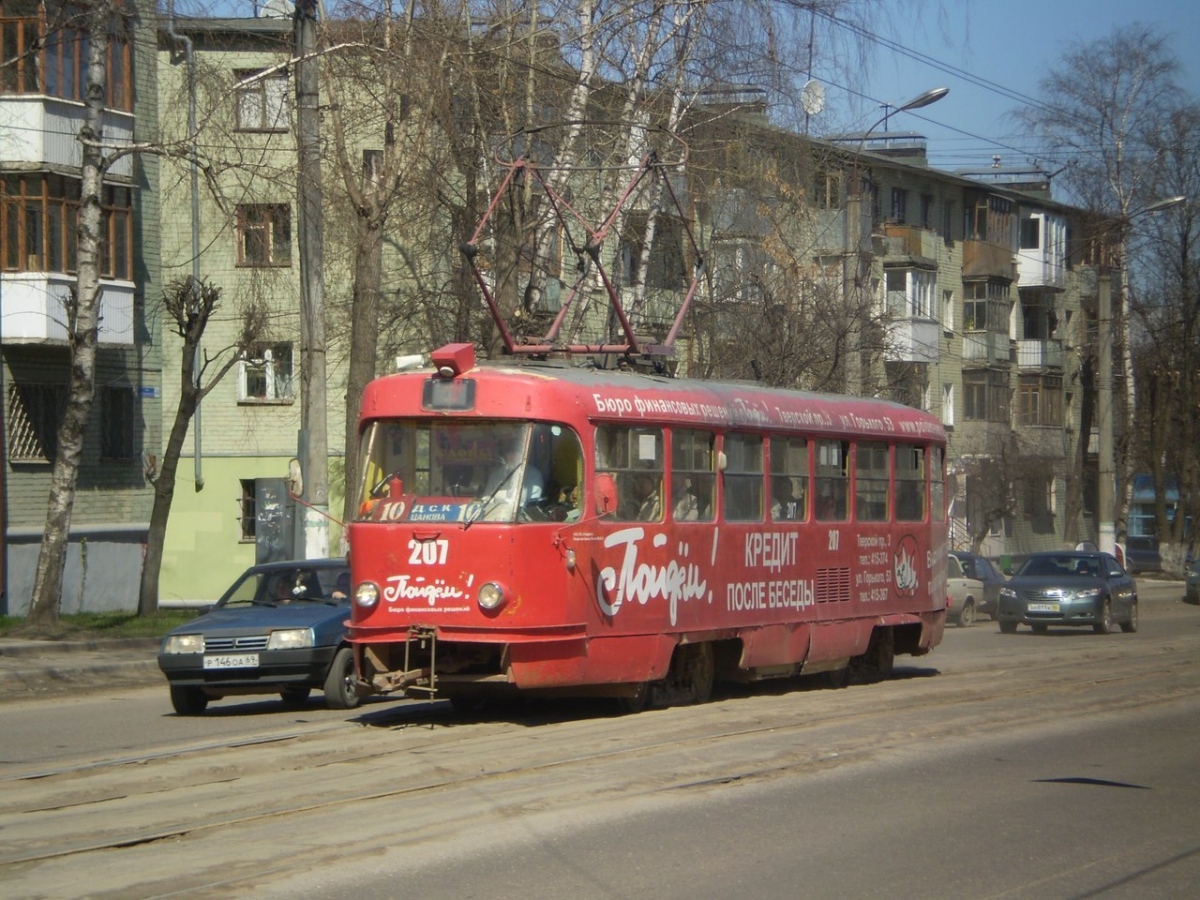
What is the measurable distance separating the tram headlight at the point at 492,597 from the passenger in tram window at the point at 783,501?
3.92m

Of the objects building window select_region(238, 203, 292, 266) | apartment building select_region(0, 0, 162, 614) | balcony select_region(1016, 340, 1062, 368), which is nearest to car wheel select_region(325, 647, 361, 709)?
building window select_region(238, 203, 292, 266)

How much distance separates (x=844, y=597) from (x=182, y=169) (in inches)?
442

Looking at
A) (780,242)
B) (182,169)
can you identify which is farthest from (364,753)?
(780,242)

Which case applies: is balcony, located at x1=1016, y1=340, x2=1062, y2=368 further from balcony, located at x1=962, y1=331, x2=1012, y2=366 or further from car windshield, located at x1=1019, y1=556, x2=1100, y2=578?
car windshield, located at x1=1019, y1=556, x2=1100, y2=578

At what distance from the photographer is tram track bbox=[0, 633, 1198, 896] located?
27.4 feet

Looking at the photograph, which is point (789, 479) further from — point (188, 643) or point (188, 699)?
point (188, 699)

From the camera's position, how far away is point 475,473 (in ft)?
40.9

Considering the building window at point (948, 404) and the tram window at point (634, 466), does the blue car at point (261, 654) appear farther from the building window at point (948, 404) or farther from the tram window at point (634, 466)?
the building window at point (948, 404)

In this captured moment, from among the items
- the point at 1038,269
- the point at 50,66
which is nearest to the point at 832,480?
the point at 50,66

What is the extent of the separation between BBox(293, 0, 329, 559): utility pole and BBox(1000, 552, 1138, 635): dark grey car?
13.4 meters

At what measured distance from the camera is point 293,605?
14.8 meters

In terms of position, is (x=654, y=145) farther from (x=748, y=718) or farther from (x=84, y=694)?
(x=748, y=718)

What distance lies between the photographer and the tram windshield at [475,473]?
40.6ft

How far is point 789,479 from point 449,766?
20.0 ft
